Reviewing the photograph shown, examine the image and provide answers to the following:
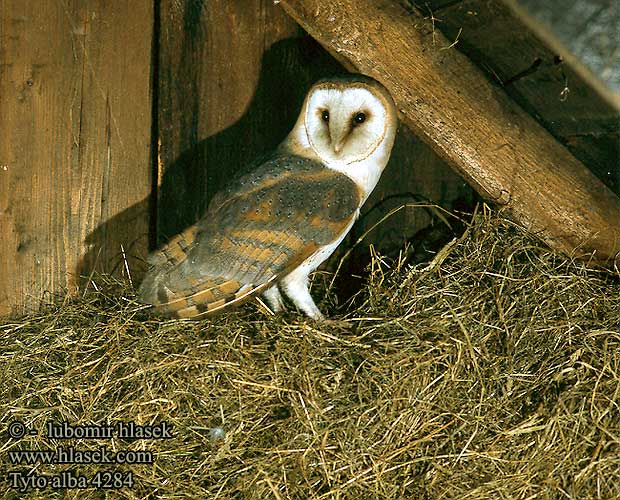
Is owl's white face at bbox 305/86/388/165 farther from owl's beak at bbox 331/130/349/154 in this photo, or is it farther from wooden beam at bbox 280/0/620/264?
wooden beam at bbox 280/0/620/264

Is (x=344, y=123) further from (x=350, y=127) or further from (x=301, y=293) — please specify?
(x=301, y=293)

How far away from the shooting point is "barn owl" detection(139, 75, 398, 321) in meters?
2.23

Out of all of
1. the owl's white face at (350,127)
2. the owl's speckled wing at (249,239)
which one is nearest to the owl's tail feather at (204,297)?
the owl's speckled wing at (249,239)

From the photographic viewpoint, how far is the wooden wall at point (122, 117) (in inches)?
99.1

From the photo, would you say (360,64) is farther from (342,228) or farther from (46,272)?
(46,272)

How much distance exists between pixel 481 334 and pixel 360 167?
52 cm

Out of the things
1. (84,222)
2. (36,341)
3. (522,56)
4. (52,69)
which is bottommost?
(36,341)

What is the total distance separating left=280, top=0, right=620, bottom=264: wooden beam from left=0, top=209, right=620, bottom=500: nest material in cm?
13

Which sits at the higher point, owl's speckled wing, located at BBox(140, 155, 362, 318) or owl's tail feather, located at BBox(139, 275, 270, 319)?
owl's speckled wing, located at BBox(140, 155, 362, 318)

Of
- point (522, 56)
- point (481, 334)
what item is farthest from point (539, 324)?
point (522, 56)

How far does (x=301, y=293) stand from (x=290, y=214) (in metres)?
0.24

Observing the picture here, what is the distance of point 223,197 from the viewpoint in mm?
2344

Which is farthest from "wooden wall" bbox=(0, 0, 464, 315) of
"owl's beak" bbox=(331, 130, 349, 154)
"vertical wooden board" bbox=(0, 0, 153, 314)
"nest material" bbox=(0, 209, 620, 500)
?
"owl's beak" bbox=(331, 130, 349, 154)

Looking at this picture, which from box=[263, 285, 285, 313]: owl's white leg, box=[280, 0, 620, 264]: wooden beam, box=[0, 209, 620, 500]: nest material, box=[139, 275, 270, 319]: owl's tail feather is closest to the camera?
box=[0, 209, 620, 500]: nest material
